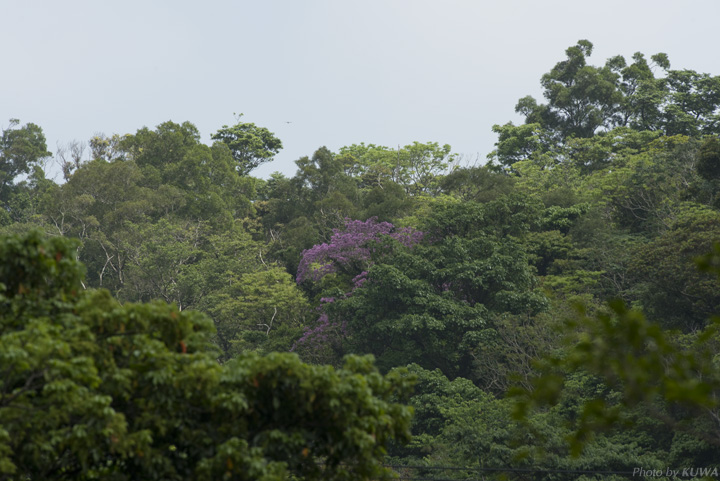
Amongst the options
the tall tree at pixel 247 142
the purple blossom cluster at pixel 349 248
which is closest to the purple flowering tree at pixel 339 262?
the purple blossom cluster at pixel 349 248

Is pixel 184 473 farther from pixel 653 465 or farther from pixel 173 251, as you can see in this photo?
pixel 173 251

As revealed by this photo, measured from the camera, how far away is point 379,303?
61.0ft

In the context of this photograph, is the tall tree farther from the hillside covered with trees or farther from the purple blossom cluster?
the purple blossom cluster

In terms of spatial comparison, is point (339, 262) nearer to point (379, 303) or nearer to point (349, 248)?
point (349, 248)

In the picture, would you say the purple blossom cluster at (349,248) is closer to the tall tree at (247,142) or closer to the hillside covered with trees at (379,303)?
the hillside covered with trees at (379,303)

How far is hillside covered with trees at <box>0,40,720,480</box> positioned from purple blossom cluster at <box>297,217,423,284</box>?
85 mm

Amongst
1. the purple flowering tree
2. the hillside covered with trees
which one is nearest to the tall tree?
the hillside covered with trees

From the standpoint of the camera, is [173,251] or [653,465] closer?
[653,465]

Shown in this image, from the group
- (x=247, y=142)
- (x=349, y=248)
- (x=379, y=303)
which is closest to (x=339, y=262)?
(x=349, y=248)

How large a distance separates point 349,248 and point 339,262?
19.8 inches

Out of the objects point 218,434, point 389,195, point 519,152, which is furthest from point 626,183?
point 218,434

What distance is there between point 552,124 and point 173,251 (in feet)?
57.9

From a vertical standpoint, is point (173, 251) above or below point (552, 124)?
below

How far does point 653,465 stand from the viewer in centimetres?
1287
